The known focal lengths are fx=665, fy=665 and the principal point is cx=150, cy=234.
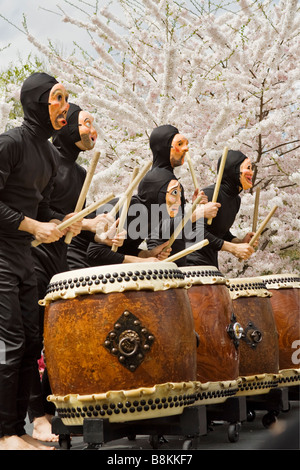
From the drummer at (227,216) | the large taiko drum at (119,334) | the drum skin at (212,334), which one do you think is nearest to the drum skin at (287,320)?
the drummer at (227,216)

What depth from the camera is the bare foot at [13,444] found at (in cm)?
268

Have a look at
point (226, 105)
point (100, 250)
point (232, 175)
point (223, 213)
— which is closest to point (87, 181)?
point (100, 250)

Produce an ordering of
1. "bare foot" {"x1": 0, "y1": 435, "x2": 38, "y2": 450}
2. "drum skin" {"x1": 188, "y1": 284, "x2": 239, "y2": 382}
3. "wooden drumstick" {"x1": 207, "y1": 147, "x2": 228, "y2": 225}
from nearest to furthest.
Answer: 1. "bare foot" {"x1": 0, "y1": 435, "x2": 38, "y2": 450}
2. "drum skin" {"x1": 188, "y1": 284, "x2": 239, "y2": 382}
3. "wooden drumstick" {"x1": 207, "y1": 147, "x2": 228, "y2": 225}

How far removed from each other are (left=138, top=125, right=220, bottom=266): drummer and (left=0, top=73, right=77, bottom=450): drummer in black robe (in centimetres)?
79

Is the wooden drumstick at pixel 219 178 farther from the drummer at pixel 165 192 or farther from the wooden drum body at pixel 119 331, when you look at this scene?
the wooden drum body at pixel 119 331

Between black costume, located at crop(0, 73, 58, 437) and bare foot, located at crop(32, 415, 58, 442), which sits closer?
black costume, located at crop(0, 73, 58, 437)

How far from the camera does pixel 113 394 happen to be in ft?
8.07

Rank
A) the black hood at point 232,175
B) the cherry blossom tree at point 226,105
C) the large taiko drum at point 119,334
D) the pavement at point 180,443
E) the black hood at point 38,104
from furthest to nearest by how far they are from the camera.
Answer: the cherry blossom tree at point 226,105, the black hood at point 232,175, the black hood at point 38,104, the large taiko drum at point 119,334, the pavement at point 180,443

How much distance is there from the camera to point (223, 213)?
4.28 meters

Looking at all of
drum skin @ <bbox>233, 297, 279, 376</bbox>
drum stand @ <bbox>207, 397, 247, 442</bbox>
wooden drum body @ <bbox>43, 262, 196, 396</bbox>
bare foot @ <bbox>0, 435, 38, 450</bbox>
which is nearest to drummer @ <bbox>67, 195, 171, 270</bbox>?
drum skin @ <bbox>233, 297, 279, 376</bbox>

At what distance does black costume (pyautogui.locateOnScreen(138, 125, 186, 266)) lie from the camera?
3.67 metres

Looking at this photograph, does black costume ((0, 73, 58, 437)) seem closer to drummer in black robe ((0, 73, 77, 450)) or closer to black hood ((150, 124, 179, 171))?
→ drummer in black robe ((0, 73, 77, 450))

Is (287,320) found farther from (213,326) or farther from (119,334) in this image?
(119,334)

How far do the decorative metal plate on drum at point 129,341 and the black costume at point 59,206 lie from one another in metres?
0.83
